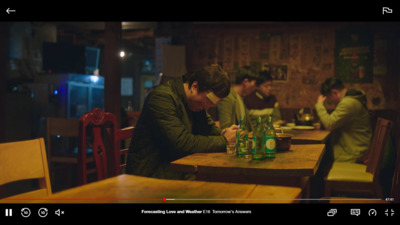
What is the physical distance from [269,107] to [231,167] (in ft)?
12.3

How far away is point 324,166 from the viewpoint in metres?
3.63

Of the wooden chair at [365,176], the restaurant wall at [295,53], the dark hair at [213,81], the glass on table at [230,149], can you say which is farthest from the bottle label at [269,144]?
the restaurant wall at [295,53]

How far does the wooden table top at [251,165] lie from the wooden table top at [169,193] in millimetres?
293

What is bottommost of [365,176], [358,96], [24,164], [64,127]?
[365,176]

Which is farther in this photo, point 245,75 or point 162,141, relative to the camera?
point 245,75

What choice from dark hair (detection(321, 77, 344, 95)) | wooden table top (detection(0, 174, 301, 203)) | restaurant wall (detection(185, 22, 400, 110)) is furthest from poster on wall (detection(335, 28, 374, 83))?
wooden table top (detection(0, 174, 301, 203))

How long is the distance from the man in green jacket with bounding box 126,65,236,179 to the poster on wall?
13.4 ft

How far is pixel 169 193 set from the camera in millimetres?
1132

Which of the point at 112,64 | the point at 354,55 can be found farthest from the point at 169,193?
the point at 354,55

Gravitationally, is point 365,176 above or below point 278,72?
below

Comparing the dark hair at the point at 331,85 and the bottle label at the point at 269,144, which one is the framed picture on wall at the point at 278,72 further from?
the bottle label at the point at 269,144

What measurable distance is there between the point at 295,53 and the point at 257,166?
4566 millimetres
